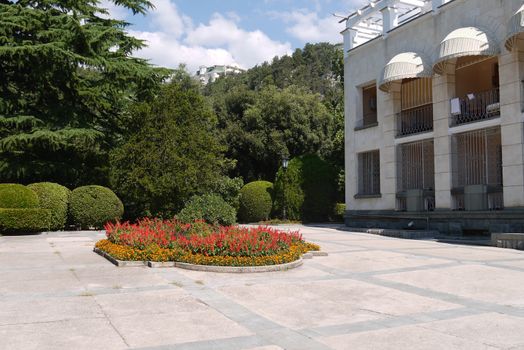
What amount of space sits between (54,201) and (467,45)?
767 inches

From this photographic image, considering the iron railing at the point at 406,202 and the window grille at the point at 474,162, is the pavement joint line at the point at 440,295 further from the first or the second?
the iron railing at the point at 406,202

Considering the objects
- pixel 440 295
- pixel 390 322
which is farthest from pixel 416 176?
pixel 390 322

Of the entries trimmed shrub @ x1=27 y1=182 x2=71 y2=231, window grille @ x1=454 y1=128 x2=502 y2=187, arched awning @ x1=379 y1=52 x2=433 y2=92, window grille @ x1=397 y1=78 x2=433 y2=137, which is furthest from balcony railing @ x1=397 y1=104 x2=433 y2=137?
trimmed shrub @ x1=27 y1=182 x2=71 y2=231

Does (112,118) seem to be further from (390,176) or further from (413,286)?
(413,286)

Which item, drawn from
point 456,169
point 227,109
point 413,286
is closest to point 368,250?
point 413,286

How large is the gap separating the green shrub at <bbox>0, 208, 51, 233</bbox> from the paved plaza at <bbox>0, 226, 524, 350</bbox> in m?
9.59

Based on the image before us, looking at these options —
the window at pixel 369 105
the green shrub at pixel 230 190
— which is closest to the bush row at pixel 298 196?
the green shrub at pixel 230 190

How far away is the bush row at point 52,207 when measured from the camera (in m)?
21.0

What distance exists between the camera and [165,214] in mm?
22078

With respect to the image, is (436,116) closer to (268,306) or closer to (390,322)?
(268,306)

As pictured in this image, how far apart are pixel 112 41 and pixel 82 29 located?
9.39 feet

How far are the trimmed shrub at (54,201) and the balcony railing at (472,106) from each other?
18544mm

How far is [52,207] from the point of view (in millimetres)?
23000

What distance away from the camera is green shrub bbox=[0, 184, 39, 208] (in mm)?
21172
